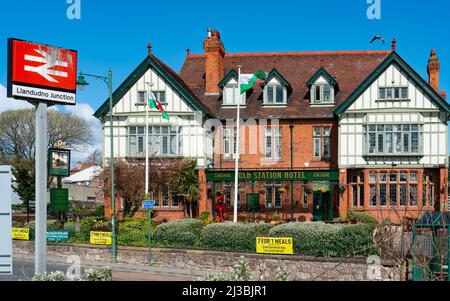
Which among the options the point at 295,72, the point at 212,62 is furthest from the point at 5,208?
the point at 295,72

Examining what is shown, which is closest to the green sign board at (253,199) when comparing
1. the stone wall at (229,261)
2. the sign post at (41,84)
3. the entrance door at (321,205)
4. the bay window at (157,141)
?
the entrance door at (321,205)

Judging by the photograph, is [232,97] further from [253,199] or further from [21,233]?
[21,233]

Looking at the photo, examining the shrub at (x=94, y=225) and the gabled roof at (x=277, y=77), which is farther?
the gabled roof at (x=277, y=77)

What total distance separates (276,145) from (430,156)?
9646mm

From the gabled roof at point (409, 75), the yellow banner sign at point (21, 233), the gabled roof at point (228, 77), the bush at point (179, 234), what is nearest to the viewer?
the bush at point (179, 234)

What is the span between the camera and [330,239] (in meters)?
24.5

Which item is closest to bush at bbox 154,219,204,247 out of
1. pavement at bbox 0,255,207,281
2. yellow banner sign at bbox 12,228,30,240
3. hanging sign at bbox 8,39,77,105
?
pavement at bbox 0,255,207,281

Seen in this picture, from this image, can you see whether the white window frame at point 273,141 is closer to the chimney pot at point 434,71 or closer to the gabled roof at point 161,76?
the gabled roof at point 161,76

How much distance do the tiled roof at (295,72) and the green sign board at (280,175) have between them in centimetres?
403

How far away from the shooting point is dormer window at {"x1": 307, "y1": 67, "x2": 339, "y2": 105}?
40.1 meters

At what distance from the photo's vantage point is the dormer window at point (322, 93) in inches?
1583

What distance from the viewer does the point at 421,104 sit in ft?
123
